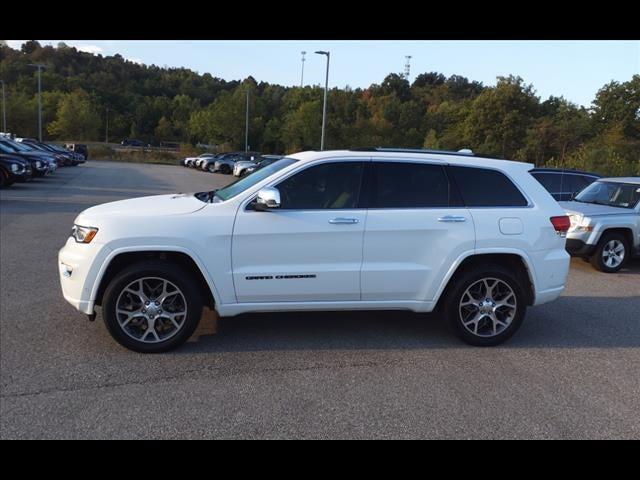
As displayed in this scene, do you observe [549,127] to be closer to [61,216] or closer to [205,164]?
[205,164]

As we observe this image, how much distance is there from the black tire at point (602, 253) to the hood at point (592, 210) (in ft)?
1.22

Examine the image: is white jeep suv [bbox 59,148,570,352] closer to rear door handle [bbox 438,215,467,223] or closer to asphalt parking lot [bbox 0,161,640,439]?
rear door handle [bbox 438,215,467,223]

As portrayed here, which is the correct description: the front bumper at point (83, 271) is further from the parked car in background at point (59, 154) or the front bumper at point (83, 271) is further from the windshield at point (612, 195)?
the parked car in background at point (59, 154)

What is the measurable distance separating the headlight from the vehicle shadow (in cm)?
126

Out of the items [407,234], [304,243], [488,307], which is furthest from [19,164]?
[488,307]

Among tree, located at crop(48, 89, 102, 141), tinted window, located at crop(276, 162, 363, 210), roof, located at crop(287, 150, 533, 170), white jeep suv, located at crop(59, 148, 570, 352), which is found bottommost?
white jeep suv, located at crop(59, 148, 570, 352)

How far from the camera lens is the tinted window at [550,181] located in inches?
498

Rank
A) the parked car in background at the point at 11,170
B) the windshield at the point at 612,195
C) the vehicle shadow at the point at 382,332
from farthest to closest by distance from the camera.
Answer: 1. the parked car in background at the point at 11,170
2. the windshield at the point at 612,195
3. the vehicle shadow at the point at 382,332

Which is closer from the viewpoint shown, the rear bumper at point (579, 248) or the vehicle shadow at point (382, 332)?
the vehicle shadow at point (382, 332)

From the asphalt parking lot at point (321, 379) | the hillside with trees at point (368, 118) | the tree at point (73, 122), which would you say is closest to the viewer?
the asphalt parking lot at point (321, 379)

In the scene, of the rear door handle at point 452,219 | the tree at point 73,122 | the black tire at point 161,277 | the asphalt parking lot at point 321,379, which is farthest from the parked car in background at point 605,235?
the tree at point 73,122

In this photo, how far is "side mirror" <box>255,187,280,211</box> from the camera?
15.4 feet

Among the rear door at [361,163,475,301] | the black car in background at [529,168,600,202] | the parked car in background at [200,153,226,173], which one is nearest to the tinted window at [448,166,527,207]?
the rear door at [361,163,475,301]

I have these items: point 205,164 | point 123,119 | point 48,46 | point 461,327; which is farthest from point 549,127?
point 48,46
